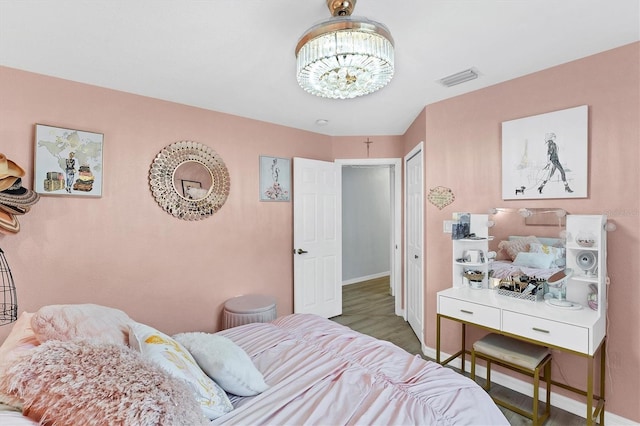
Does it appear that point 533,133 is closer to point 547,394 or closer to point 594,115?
point 594,115

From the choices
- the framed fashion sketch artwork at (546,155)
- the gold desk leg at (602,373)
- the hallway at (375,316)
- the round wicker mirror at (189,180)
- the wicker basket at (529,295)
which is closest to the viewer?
the gold desk leg at (602,373)

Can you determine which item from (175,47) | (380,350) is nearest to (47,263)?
(175,47)

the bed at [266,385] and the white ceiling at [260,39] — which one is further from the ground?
the white ceiling at [260,39]

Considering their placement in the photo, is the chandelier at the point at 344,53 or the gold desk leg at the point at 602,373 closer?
the chandelier at the point at 344,53

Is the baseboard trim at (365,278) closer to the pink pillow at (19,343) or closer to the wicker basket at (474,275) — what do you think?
the wicker basket at (474,275)

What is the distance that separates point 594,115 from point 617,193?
0.54 metres

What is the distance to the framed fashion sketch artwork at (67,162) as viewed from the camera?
7.55 ft

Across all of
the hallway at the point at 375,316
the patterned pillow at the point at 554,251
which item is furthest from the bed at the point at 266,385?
the hallway at the point at 375,316

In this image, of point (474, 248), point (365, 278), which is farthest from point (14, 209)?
point (365, 278)

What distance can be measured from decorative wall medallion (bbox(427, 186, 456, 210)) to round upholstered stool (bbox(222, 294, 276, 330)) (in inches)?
73.4

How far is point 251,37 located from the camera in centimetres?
185

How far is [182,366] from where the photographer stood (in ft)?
4.03

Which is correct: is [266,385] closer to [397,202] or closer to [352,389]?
[352,389]

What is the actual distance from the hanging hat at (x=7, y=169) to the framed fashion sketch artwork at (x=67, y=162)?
0.96 ft
